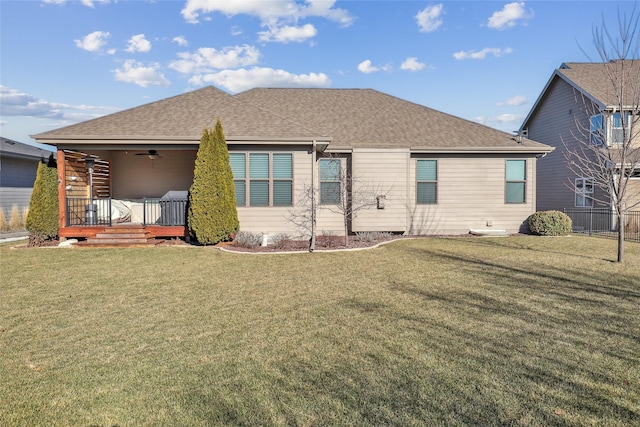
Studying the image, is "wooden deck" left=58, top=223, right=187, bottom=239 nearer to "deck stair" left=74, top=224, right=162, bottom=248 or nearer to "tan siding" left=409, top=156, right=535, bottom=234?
"deck stair" left=74, top=224, right=162, bottom=248

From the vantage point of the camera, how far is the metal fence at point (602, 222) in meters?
15.6

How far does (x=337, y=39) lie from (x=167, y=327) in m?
22.1

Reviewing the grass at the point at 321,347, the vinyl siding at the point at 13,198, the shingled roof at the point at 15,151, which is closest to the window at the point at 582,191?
the grass at the point at 321,347

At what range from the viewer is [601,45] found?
32.3 feet

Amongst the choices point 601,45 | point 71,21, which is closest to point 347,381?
point 601,45

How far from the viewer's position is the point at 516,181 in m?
14.5

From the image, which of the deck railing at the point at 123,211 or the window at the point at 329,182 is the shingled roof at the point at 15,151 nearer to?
the deck railing at the point at 123,211

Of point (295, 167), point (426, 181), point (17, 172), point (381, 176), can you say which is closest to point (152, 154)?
point (295, 167)

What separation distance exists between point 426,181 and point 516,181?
131 inches

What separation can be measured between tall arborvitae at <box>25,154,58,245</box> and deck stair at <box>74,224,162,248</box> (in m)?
1.34

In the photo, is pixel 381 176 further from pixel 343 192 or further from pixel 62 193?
pixel 62 193

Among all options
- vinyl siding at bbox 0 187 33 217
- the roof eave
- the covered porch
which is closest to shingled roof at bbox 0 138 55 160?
vinyl siding at bbox 0 187 33 217

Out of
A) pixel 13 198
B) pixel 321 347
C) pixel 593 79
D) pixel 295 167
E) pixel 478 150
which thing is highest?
pixel 593 79

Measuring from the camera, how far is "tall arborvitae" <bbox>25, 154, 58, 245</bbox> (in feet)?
38.1
